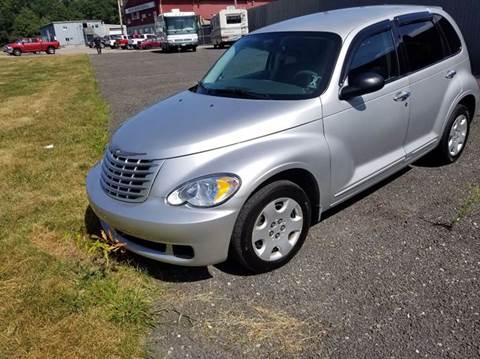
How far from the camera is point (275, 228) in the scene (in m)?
3.22

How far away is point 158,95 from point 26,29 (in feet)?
343

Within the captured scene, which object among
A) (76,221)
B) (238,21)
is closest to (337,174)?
(76,221)

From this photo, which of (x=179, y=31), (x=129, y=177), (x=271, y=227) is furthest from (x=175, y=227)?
(x=179, y=31)

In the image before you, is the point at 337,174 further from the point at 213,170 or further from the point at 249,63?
the point at 249,63

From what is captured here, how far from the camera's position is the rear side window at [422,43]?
13.8 ft

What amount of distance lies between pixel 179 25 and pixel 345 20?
32.0m

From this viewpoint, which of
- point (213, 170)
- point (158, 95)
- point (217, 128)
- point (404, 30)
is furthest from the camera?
point (158, 95)

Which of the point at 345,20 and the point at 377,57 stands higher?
the point at 345,20

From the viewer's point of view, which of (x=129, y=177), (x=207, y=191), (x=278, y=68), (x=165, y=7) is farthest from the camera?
(x=165, y=7)

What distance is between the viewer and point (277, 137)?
10.4ft

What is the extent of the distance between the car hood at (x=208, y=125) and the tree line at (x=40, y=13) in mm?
106717

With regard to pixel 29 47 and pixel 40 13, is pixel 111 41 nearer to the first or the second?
pixel 29 47

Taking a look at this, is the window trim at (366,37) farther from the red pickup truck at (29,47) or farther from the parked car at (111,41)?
the parked car at (111,41)

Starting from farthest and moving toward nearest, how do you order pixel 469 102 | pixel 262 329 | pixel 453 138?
pixel 469 102 → pixel 453 138 → pixel 262 329
